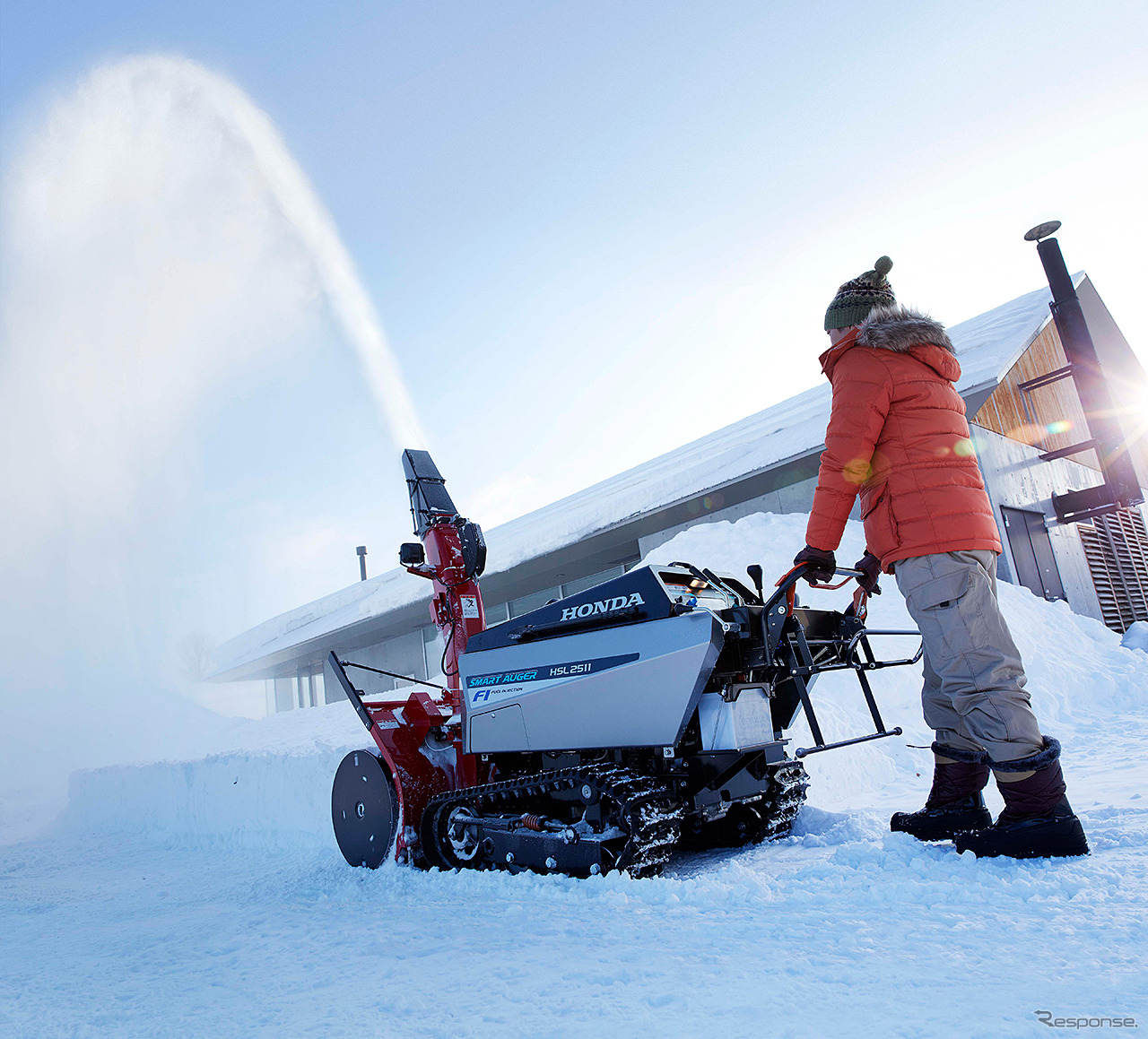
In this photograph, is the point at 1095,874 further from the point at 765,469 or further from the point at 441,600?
the point at 765,469

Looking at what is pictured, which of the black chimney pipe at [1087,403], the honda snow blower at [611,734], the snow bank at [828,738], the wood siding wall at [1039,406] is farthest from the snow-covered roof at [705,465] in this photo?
the honda snow blower at [611,734]

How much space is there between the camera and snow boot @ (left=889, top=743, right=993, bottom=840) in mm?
2803

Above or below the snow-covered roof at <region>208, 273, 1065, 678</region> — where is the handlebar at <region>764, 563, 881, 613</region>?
below

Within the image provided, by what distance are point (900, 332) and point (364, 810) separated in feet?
11.0

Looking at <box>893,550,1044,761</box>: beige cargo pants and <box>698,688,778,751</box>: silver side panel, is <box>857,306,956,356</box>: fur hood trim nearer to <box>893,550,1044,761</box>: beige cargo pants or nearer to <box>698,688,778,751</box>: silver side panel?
<box>893,550,1044,761</box>: beige cargo pants

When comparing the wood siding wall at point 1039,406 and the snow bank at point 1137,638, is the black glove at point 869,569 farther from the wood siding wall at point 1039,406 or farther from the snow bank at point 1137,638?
the snow bank at point 1137,638

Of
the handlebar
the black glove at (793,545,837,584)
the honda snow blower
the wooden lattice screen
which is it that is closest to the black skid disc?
the honda snow blower

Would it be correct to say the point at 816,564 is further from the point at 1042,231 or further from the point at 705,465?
the point at 1042,231

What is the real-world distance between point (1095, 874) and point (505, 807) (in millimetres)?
2303

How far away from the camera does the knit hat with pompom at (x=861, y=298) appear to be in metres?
3.06

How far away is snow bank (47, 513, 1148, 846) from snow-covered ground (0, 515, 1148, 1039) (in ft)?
0.30

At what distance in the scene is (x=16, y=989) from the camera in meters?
2.50

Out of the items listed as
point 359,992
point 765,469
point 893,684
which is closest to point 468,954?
point 359,992

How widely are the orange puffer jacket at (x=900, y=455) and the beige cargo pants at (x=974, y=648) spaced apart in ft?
0.23
